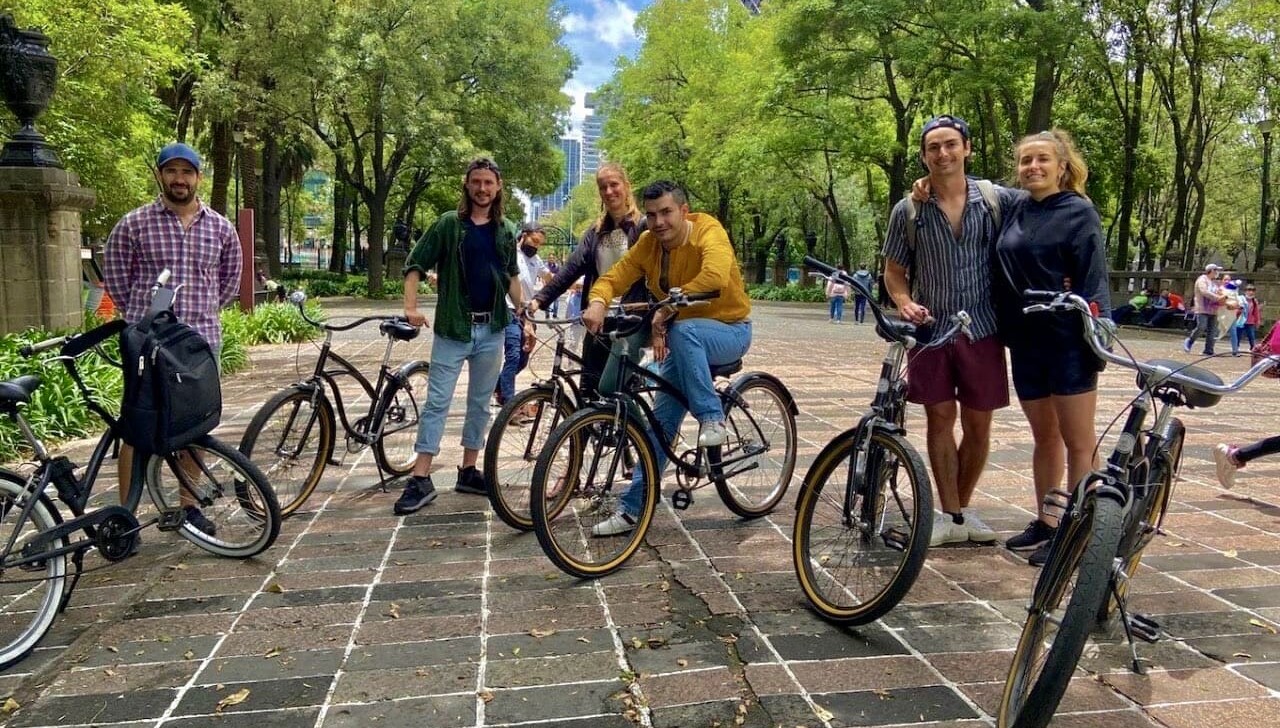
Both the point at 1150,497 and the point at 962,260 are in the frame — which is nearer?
the point at 1150,497

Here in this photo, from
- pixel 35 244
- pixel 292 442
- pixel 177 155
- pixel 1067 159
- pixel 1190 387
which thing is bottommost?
pixel 292 442

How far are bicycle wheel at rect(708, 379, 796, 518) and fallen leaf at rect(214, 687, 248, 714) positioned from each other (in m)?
2.32

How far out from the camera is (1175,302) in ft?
72.4

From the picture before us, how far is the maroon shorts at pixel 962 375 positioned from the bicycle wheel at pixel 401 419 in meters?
2.85

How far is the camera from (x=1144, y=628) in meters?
3.00

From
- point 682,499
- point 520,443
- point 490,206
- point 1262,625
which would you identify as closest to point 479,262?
point 490,206

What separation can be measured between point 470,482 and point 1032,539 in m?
3.01

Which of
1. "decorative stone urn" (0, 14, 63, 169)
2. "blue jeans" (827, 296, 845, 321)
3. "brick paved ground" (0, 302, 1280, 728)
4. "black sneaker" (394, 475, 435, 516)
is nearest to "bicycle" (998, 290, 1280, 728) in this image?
"brick paved ground" (0, 302, 1280, 728)

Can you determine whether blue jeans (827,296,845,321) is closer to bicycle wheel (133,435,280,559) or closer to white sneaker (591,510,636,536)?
white sneaker (591,510,636,536)

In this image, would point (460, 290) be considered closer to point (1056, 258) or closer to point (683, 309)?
point (683, 309)

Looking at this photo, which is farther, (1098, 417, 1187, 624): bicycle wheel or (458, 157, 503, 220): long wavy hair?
(458, 157, 503, 220): long wavy hair

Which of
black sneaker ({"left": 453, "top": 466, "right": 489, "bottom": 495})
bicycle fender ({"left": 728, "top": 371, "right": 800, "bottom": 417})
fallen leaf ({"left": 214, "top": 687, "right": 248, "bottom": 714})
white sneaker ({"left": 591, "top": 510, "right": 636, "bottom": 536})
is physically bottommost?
fallen leaf ({"left": 214, "top": 687, "right": 248, "bottom": 714})

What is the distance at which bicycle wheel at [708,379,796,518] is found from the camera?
4.54 metres

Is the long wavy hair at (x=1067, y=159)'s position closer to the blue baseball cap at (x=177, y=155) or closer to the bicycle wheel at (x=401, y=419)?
the bicycle wheel at (x=401, y=419)
